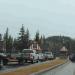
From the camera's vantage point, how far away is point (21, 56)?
155 ft

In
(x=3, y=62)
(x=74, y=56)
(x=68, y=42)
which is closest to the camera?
(x=3, y=62)

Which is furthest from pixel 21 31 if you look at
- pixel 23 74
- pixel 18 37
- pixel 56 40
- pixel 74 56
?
pixel 23 74

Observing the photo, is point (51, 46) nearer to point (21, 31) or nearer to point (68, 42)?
point (68, 42)

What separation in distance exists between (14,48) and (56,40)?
51.1 metres

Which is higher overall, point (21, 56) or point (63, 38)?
point (63, 38)

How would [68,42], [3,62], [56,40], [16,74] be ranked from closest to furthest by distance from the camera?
1. [16,74]
2. [3,62]
3. [68,42]
4. [56,40]

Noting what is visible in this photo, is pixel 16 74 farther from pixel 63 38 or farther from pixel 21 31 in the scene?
pixel 63 38

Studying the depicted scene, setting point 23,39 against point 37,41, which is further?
point 37,41

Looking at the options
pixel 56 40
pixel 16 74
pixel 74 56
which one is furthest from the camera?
pixel 56 40

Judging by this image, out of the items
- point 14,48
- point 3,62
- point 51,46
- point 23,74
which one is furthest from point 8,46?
point 23,74

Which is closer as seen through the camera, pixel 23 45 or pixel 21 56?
pixel 21 56

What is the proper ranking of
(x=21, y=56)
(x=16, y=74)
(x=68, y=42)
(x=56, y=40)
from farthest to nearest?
1. (x=56, y=40)
2. (x=68, y=42)
3. (x=21, y=56)
4. (x=16, y=74)

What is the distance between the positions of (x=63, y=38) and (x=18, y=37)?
4676 centimetres

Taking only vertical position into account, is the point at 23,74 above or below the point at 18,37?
below
